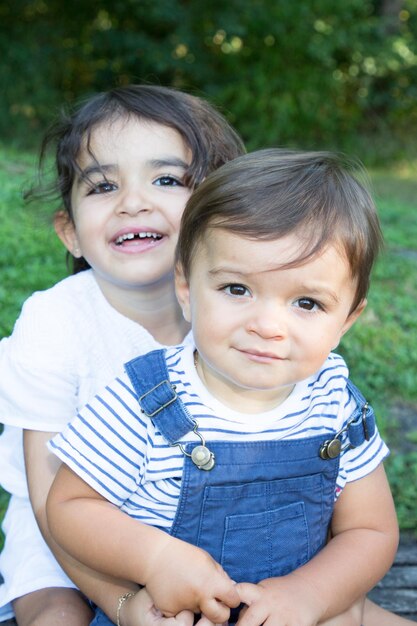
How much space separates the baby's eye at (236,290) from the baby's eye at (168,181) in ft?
2.25

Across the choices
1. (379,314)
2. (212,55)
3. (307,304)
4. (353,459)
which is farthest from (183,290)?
(212,55)

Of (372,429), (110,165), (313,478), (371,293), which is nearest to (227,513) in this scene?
(313,478)

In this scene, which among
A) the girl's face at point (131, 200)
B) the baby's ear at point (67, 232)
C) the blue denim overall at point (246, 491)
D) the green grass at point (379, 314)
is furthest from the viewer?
the green grass at point (379, 314)

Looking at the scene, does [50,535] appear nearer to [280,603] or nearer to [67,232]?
[280,603]

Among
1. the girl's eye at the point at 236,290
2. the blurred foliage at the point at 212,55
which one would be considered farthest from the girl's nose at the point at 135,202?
the blurred foliage at the point at 212,55

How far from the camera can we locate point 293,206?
1660 mm

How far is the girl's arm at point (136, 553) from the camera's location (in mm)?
1628

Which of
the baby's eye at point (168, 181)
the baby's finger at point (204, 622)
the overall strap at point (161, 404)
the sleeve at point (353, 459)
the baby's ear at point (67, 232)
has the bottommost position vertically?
the baby's finger at point (204, 622)

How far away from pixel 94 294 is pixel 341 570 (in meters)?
1.02

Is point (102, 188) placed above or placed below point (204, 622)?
above

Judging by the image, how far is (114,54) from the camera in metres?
11.4

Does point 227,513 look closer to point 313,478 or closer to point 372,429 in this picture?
point 313,478

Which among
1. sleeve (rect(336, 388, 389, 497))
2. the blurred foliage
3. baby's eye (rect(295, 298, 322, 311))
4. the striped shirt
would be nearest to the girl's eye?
baby's eye (rect(295, 298, 322, 311))

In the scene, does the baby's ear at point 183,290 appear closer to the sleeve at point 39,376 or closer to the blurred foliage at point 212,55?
the sleeve at point 39,376
